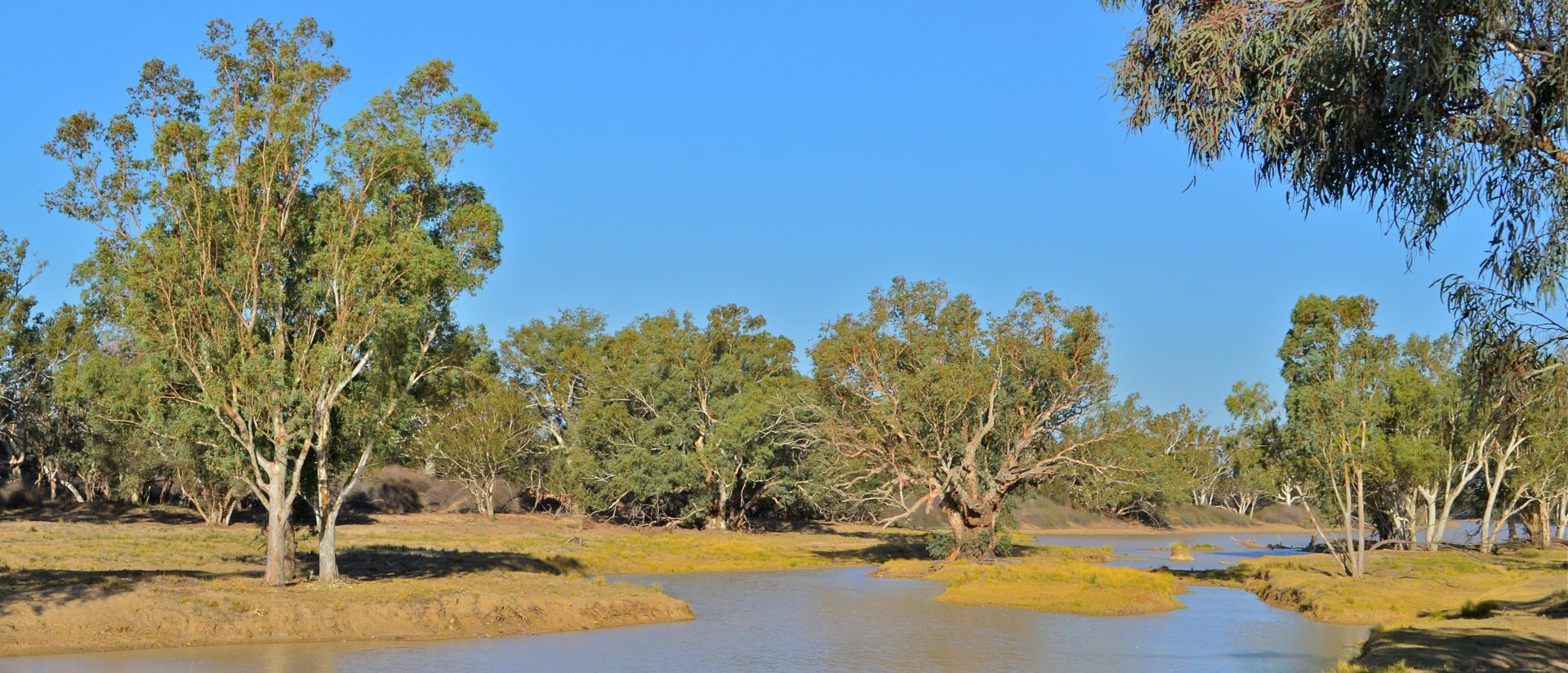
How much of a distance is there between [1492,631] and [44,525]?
59981 millimetres

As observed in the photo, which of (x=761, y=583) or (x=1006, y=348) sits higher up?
(x=1006, y=348)

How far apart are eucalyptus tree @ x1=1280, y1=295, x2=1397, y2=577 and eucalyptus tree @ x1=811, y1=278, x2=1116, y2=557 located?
8335 millimetres

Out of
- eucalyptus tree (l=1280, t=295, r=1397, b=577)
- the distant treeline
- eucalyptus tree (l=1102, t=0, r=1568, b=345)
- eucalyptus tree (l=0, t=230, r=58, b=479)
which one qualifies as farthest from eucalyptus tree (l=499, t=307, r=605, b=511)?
eucalyptus tree (l=1102, t=0, r=1568, b=345)

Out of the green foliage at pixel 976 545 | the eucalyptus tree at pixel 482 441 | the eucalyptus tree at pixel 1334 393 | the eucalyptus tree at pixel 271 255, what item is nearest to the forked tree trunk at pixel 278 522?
the eucalyptus tree at pixel 271 255

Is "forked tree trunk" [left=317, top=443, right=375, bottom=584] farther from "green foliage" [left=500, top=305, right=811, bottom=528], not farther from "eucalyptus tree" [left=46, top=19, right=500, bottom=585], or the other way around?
"green foliage" [left=500, top=305, right=811, bottom=528]

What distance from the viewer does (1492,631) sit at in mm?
27609

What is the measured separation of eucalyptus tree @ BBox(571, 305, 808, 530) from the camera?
261 feet

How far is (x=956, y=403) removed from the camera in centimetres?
5316

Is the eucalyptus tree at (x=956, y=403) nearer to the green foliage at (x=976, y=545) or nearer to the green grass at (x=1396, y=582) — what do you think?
the green foliage at (x=976, y=545)

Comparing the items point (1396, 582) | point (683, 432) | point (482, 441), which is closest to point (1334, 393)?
point (1396, 582)

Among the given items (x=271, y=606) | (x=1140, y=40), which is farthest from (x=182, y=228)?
(x=1140, y=40)

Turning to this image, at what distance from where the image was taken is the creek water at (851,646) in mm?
27344

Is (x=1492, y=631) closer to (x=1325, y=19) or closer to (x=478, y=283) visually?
(x=1325, y=19)

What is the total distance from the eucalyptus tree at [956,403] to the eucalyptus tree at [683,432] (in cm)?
2191
